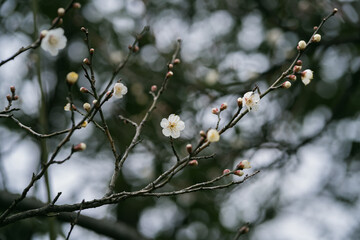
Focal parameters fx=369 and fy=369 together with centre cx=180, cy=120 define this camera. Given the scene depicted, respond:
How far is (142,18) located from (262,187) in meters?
2.28

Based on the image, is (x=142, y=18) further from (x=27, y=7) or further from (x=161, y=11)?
(x=27, y=7)

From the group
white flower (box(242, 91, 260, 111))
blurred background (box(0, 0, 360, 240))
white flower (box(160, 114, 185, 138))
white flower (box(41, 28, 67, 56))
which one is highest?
blurred background (box(0, 0, 360, 240))

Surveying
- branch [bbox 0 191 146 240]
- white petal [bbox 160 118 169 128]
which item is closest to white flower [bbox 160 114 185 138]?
white petal [bbox 160 118 169 128]

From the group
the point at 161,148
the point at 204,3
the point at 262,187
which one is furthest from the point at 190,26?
the point at 262,187

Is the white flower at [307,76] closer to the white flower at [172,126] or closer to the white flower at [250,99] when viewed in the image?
the white flower at [250,99]

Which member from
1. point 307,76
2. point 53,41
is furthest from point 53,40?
point 307,76

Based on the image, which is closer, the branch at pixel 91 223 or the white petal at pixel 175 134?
the white petal at pixel 175 134

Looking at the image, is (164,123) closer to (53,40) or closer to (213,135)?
(213,135)

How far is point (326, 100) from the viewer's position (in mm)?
4316

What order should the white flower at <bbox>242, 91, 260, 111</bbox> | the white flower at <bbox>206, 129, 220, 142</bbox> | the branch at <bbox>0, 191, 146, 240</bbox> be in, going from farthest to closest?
the branch at <bbox>0, 191, 146, 240</bbox>
the white flower at <bbox>242, 91, 260, 111</bbox>
the white flower at <bbox>206, 129, 220, 142</bbox>

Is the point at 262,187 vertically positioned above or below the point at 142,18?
below

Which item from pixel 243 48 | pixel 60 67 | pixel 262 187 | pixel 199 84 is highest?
pixel 60 67

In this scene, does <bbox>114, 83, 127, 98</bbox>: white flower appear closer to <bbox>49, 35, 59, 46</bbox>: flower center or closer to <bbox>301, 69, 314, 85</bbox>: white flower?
<bbox>49, 35, 59, 46</bbox>: flower center

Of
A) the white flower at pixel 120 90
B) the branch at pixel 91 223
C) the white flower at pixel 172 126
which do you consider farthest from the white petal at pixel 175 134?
the branch at pixel 91 223
